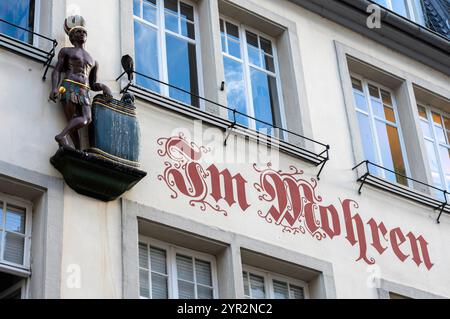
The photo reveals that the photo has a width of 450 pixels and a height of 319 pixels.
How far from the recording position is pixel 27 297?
464 inches

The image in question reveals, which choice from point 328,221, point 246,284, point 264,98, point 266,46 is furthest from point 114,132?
point 266,46

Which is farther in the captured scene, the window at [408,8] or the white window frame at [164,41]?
the window at [408,8]

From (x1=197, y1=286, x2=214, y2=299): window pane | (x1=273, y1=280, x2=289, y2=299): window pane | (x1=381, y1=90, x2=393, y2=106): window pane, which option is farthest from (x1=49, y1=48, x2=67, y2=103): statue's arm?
(x1=381, y1=90, x2=393, y2=106): window pane

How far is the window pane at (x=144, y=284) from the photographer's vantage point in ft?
41.5

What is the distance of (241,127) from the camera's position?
14.6 meters

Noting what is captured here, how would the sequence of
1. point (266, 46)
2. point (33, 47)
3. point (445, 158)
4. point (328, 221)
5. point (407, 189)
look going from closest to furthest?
point (33, 47) < point (328, 221) < point (407, 189) < point (266, 46) < point (445, 158)

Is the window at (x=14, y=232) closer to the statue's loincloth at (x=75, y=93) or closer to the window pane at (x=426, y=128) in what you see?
the statue's loincloth at (x=75, y=93)

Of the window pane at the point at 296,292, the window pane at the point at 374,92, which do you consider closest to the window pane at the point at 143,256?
the window pane at the point at 296,292

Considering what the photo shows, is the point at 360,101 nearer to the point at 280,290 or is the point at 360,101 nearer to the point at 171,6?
the point at 171,6

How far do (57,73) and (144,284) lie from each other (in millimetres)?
2522

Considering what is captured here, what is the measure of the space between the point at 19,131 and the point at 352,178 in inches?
Result: 197

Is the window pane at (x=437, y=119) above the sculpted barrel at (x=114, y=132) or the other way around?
above

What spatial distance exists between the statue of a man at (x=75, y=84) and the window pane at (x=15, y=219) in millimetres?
845
